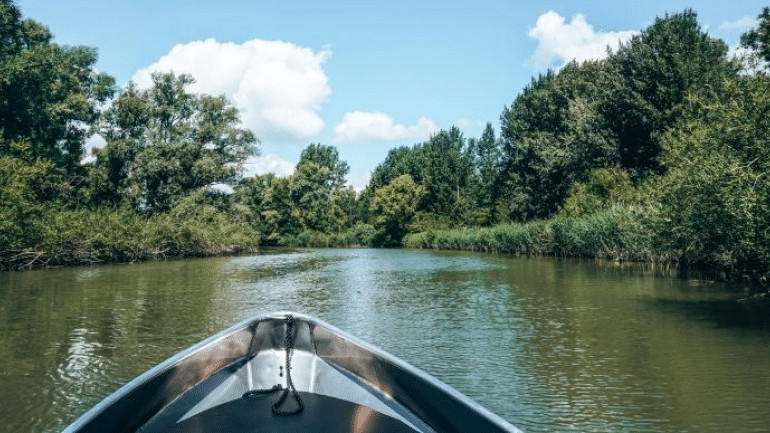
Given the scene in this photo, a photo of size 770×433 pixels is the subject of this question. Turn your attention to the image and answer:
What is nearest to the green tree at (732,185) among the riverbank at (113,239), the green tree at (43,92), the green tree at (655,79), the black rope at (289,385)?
the black rope at (289,385)

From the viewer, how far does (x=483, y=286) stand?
1877 cm

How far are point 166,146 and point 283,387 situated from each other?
47.6 metres

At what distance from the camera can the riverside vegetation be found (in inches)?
488

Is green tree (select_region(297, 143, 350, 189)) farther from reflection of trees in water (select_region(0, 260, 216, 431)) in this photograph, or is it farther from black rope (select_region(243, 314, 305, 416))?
black rope (select_region(243, 314, 305, 416))

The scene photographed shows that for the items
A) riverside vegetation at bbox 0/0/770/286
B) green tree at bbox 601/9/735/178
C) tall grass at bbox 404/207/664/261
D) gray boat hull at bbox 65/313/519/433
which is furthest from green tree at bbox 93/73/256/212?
gray boat hull at bbox 65/313/519/433

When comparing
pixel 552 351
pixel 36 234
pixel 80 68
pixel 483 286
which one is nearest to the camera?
pixel 552 351

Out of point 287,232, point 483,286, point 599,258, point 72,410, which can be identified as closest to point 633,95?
point 599,258

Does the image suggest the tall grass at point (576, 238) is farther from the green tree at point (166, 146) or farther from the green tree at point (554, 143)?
the green tree at point (166, 146)

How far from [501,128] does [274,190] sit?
1303 inches

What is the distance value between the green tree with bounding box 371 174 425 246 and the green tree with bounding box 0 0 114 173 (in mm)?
38524

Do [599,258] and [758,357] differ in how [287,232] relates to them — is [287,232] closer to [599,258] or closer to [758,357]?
[599,258]

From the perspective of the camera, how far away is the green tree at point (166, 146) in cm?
4675

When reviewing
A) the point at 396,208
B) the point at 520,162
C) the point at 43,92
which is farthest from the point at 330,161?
the point at 43,92

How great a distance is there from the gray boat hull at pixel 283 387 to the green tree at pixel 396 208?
7186 centimetres
